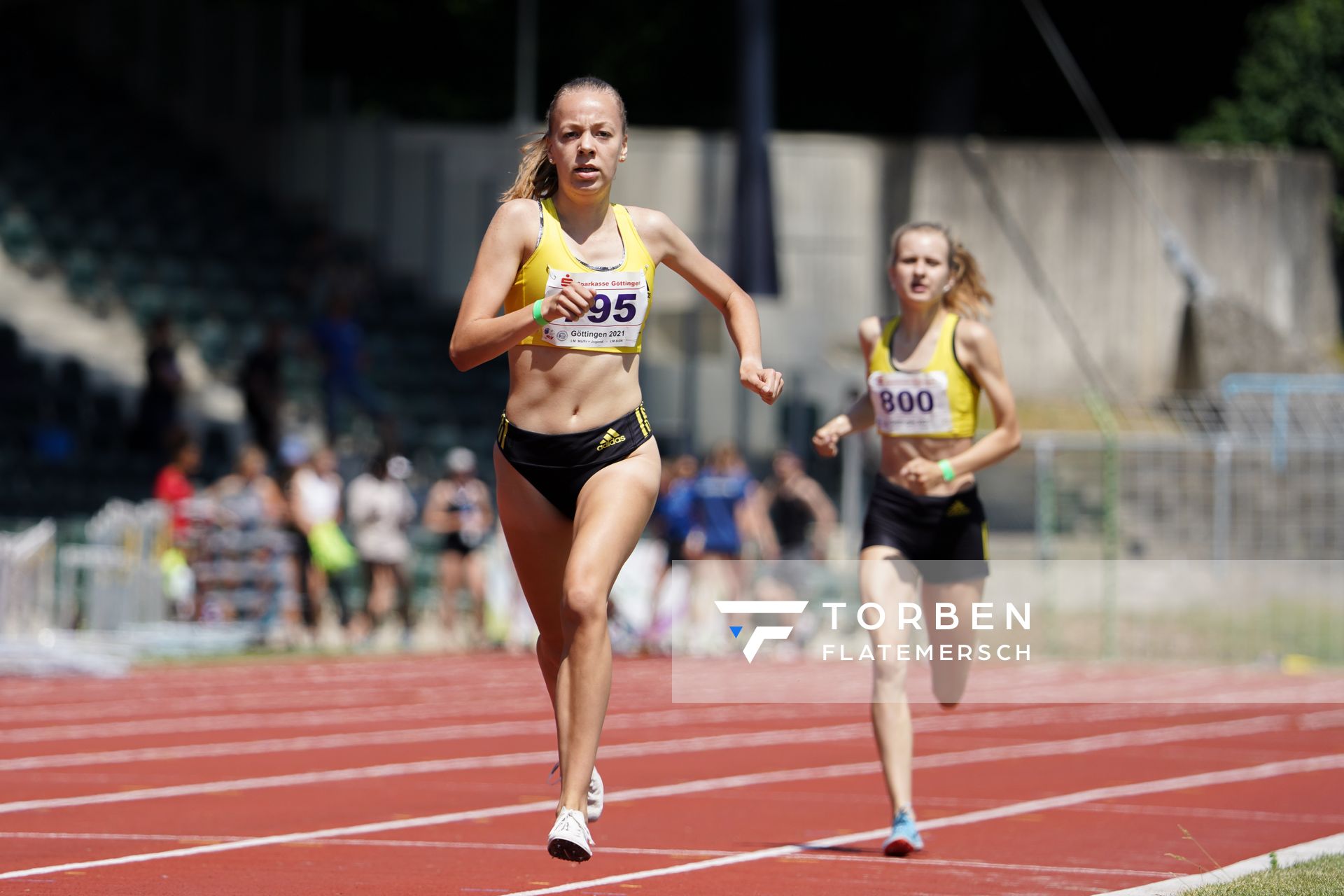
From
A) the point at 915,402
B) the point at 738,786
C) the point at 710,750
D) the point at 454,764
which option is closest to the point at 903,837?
the point at 915,402

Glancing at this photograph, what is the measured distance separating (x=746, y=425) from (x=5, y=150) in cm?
1303

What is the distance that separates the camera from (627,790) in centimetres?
970

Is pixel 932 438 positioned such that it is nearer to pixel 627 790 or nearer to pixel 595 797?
pixel 595 797

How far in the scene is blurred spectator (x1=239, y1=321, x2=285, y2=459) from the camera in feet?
74.1

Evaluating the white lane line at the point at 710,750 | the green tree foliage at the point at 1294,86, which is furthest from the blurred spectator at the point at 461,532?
the green tree foliage at the point at 1294,86

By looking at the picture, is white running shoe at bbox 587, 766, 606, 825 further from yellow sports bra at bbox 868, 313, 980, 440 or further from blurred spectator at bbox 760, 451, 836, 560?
blurred spectator at bbox 760, 451, 836, 560

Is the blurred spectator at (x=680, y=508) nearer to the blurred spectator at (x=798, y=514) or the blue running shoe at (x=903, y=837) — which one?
the blurred spectator at (x=798, y=514)

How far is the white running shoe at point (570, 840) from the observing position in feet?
19.1

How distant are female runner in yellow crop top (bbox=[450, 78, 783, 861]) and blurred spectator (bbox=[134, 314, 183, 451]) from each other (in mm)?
16096

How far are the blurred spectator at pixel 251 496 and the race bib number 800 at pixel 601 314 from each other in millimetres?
13418

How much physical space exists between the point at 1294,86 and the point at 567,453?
29828 mm

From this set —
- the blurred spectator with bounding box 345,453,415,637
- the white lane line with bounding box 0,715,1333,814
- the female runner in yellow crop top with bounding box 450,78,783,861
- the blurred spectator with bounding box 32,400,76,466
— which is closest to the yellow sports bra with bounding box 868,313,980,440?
the female runner in yellow crop top with bounding box 450,78,783,861

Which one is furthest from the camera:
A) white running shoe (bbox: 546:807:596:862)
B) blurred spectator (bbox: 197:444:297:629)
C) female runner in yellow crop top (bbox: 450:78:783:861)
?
blurred spectator (bbox: 197:444:297:629)

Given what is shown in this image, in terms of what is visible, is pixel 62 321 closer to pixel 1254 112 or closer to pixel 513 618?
pixel 513 618
